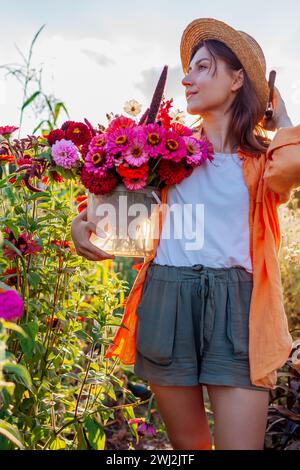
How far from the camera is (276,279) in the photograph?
→ 185 cm

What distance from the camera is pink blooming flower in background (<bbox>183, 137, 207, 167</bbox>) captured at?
1.88 m

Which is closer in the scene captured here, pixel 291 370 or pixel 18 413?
pixel 18 413

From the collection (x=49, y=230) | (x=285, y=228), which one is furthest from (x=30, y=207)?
(x=285, y=228)

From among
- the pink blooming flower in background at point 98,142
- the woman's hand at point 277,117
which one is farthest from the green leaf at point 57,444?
the woman's hand at point 277,117

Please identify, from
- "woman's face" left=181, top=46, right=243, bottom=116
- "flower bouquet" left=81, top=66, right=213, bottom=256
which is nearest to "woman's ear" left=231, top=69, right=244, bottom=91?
"woman's face" left=181, top=46, right=243, bottom=116

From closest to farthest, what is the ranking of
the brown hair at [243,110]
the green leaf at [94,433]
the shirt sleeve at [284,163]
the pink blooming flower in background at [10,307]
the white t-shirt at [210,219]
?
the pink blooming flower in background at [10,307] < the shirt sleeve at [284,163] < the white t-shirt at [210,219] < the brown hair at [243,110] < the green leaf at [94,433]

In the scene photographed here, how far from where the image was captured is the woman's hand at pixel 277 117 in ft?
6.67

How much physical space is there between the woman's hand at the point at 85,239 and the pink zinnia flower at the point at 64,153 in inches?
6.8

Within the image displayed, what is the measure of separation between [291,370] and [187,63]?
1.36m

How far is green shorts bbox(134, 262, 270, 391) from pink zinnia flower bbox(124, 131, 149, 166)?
349 millimetres

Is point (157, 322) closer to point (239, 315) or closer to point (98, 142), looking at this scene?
point (239, 315)

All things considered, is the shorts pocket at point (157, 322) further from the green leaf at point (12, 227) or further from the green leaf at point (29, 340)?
the green leaf at point (12, 227)

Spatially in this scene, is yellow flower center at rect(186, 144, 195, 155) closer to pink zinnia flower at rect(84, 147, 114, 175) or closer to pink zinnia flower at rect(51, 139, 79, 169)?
pink zinnia flower at rect(84, 147, 114, 175)

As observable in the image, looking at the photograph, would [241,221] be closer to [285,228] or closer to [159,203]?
[159,203]
